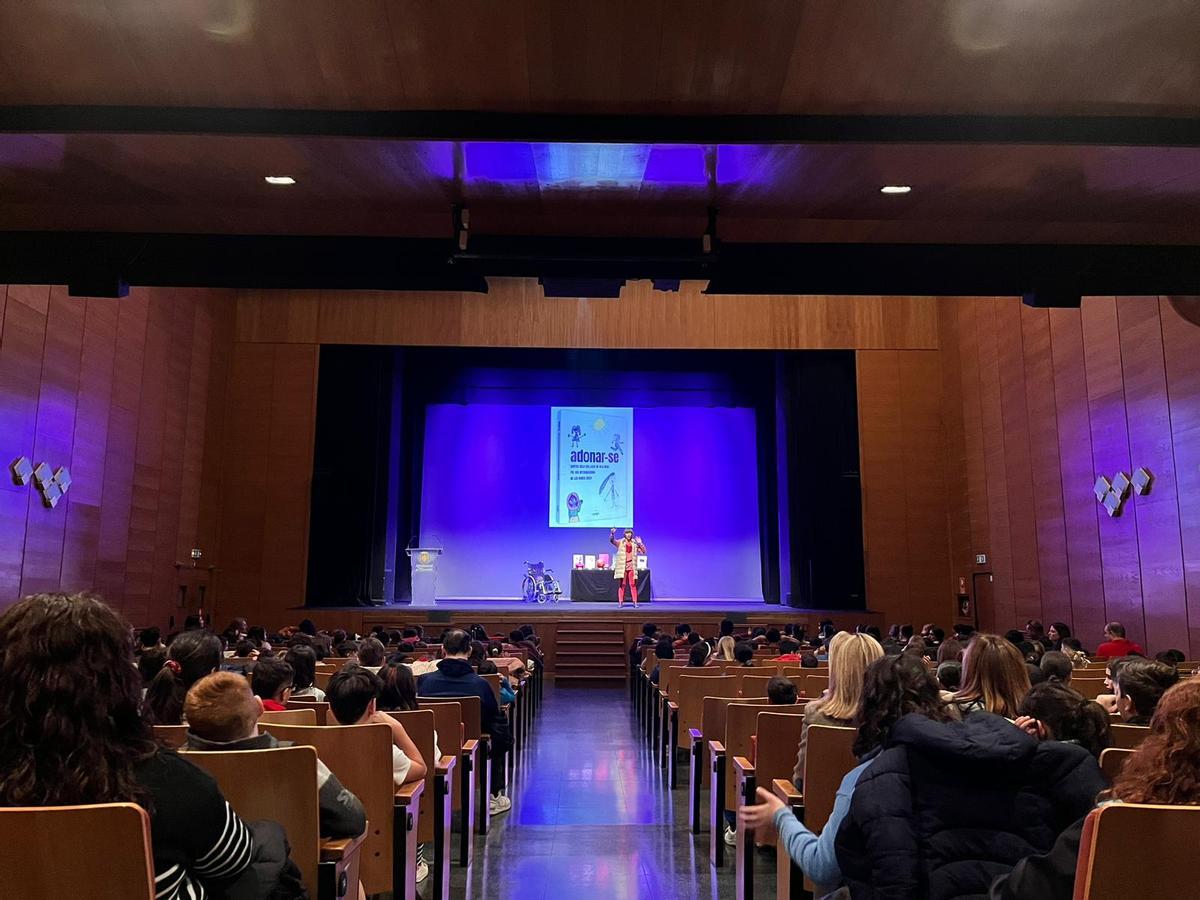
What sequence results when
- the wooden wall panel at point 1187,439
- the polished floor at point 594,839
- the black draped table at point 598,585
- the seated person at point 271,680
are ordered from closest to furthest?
the seated person at point 271,680, the polished floor at point 594,839, the wooden wall panel at point 1187,439, the black draped table at point 598,585

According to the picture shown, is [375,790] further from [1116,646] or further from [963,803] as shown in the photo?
[1116,646]

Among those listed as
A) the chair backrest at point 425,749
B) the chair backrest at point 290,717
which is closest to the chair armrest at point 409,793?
the chair backrest at point 425,749

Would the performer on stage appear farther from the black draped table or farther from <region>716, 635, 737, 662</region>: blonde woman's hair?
<region>716, 635, 737, 662</region>: blonde woman's hair

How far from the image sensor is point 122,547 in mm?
11117

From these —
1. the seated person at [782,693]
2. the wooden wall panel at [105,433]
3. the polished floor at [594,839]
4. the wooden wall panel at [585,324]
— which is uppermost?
the wooden wall panel at [585,324]

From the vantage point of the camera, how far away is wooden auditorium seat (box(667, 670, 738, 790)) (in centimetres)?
552

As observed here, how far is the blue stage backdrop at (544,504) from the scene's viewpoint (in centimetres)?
1667

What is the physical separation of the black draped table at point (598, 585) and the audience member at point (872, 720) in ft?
43.1

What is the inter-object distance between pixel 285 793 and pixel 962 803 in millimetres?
1612

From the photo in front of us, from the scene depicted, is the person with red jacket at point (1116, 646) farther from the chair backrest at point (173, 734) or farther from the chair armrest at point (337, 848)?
the chair backrest at point (173, 734)

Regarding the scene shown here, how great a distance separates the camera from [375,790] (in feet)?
10.00

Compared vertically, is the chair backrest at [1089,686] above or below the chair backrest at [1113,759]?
below

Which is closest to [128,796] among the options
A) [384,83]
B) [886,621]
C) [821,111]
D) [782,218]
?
[384,83]

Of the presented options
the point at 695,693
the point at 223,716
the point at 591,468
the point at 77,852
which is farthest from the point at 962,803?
the point at 591,468
